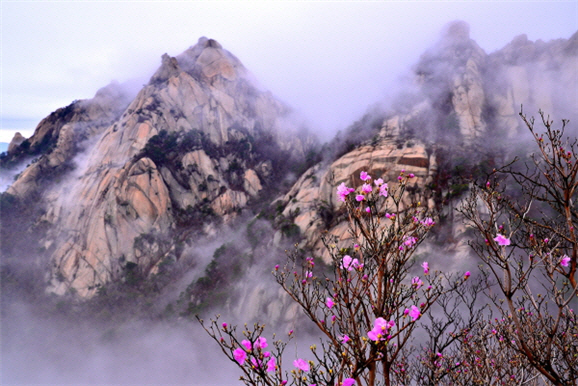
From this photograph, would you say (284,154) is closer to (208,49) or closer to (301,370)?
(208,49)

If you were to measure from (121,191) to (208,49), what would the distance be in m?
33.9

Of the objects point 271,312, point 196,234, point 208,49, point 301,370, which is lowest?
point 301,370

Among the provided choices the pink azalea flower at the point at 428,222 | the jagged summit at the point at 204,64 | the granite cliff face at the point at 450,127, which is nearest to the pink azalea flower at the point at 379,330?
the pink azalea flower at the point at 428,222

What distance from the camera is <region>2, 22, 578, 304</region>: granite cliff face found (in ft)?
86.7

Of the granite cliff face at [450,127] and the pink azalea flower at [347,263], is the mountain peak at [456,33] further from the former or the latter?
the pink azalea flower at [347,263]

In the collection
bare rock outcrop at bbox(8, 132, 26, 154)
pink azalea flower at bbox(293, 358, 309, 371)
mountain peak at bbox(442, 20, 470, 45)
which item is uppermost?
bare rock outcrop at bbox(8, 132, 26, 154)

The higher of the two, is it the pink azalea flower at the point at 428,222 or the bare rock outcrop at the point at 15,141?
the bare rock outcrop at the point at 15,141

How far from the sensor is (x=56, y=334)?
94.2 feet

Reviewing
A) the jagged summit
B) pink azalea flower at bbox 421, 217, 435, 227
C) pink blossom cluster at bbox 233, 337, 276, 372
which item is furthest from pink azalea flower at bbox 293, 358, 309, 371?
the jagged summit

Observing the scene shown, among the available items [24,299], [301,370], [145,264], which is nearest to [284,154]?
[145,264]

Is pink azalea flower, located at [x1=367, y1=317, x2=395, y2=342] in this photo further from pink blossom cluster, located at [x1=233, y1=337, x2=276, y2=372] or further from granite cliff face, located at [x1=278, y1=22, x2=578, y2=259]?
granite cliff face, located at [x1=278, y1=22, x2=578, y2=259]

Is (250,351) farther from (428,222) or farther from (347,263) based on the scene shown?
(428,222)

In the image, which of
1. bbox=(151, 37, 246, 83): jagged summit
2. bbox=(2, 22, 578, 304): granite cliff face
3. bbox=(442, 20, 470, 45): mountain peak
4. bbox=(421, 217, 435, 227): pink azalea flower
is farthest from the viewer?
bbox=(151, 37, 246, 83): jagged summit

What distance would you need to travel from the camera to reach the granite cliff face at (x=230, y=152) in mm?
26438
